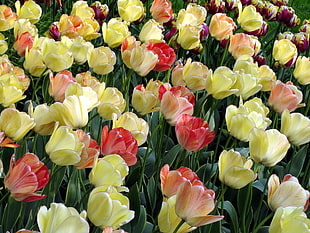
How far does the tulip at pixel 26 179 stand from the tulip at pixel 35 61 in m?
0.66

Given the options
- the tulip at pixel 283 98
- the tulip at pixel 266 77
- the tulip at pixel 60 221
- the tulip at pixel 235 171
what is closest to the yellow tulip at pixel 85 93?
the tulip at pixel 235 171

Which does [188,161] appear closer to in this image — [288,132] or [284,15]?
[288,132]

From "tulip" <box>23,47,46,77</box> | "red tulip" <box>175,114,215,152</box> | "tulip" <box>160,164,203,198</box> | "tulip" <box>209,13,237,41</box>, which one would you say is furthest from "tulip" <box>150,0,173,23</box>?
"tulip" <box>160,164,203,198</box>

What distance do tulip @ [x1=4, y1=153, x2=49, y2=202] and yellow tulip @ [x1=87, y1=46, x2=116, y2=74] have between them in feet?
Result: 2.31

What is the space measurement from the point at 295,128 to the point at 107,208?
27.9 inches

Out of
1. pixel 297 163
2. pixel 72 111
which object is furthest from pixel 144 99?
pixel 297 163

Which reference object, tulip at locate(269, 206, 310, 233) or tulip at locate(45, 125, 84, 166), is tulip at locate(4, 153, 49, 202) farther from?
tulip at locate(269, 206, 310, 233)

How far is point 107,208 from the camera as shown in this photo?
0.99 meters

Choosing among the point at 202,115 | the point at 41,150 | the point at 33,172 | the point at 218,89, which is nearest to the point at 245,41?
the point at 202,115

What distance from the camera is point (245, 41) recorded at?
2156 millimetres

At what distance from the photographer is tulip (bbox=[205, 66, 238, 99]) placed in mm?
1633

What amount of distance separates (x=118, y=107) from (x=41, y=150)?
333 millimetres

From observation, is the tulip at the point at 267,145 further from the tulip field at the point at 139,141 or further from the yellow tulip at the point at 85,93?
the yellow tulip at the point at 85,93

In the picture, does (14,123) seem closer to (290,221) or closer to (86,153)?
(86,153)
